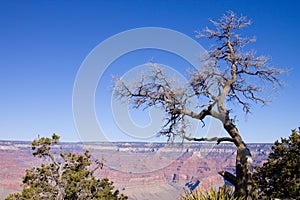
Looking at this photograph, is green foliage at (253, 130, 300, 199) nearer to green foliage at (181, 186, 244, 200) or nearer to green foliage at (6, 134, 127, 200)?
green foliage at (181, 186, 244, 200)

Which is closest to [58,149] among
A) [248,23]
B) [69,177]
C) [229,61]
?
[69,177]

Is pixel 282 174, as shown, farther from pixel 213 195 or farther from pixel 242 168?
pixel 213 195

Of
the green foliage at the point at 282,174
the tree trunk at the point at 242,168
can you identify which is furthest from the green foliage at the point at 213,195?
the green foliage at the point at 282,174

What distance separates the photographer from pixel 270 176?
15.2 m

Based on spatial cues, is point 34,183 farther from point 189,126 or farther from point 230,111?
point 230,111

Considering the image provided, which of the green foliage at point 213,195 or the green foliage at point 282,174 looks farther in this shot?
the green foliage at point 282,174

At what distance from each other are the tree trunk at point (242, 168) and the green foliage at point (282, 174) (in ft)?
3.84

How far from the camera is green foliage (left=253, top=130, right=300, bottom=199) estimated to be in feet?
44.3

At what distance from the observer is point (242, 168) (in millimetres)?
12695

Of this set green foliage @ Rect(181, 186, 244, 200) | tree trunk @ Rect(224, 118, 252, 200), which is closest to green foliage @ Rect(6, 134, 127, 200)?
green foliage @ Rect(181, 186, 244, 200)

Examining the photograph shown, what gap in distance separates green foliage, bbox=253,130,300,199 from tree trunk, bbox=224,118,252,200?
1.17 metres

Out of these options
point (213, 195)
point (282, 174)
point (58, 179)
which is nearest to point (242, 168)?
point (213, 195)

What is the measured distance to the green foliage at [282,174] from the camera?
13492 millimetres

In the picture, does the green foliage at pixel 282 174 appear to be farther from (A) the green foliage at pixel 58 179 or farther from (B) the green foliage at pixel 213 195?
(A) the green foliage at pixel 58 179
